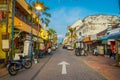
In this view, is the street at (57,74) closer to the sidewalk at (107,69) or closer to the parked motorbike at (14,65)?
the parked motorbike at (14,65)

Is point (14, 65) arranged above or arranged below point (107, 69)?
above

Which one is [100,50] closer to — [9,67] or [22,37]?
[22,37]

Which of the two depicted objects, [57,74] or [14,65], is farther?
[14,65]

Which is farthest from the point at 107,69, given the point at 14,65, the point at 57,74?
the point at 14,65

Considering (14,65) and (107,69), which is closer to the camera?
(14,65)

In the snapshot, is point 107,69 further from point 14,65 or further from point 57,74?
point 14,65

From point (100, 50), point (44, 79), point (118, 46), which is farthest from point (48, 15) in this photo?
point (44, 79)

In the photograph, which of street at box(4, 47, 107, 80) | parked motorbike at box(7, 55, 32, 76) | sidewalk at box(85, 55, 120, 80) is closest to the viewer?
street at box(4, 47, 107, 80)

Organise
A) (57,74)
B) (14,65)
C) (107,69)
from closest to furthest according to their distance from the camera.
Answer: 1. (57,74)
2. (14,65)
3. (107,69)

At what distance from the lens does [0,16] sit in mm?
21312

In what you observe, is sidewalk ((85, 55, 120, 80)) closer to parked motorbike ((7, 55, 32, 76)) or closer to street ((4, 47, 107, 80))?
street ((4, 47, 107, 80))

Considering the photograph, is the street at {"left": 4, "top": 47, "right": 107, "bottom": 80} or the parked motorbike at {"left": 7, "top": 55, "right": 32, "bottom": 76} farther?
the parked motorbike at {"left": 7, "top": 55, "right": 32, "bottom": 76}

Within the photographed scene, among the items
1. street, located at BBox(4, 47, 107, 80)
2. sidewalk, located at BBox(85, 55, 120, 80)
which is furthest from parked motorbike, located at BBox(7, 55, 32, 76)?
sidewalk, located at BBox(85, 55, 120, 80)

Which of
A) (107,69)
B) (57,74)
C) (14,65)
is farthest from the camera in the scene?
(107,69)
